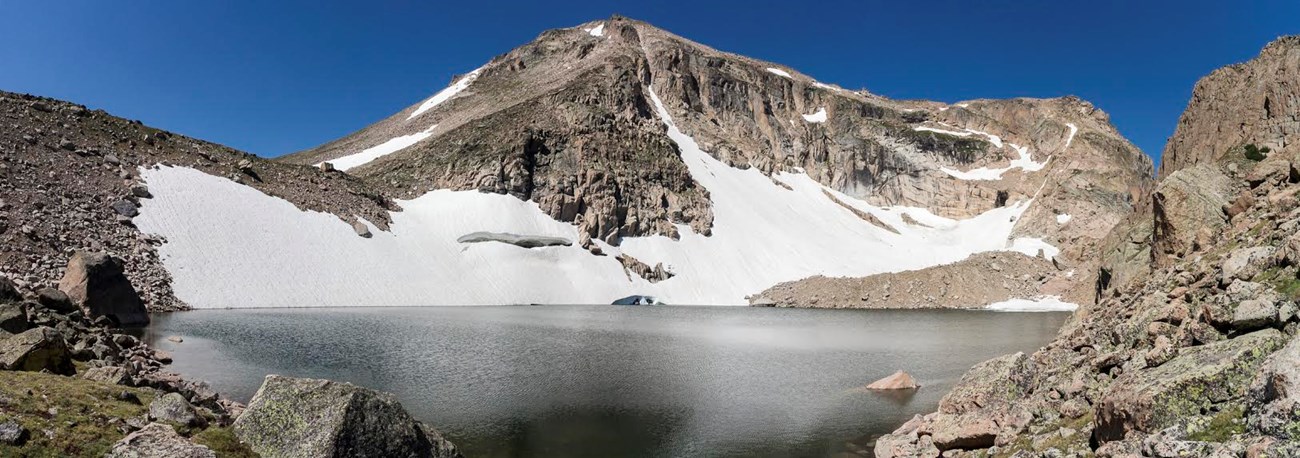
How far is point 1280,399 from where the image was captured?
5746 millimetres

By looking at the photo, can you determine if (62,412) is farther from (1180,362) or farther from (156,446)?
(1180,362)

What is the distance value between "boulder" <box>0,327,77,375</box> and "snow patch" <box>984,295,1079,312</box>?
73.5m

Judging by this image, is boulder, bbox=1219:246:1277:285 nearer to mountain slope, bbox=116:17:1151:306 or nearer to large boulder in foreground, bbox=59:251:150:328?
large boulder in foreground, bbox=59:251:150:328

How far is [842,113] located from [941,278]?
8091cm

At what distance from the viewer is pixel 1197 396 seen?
7.14 metres

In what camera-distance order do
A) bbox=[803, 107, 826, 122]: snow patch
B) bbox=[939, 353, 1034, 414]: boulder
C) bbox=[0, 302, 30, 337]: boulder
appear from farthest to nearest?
bbox=[803, 107, 826, 122]: snow patch < bbox=[0, 302, 30, 337]: boulder < bbox=[939, 353, 1034, 414]: boulder

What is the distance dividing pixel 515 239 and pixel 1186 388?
237 ft

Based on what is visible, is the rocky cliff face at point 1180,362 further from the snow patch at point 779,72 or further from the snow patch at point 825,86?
the snow patch at point 825,86

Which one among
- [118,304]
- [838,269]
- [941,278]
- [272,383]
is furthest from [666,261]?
[272,383]

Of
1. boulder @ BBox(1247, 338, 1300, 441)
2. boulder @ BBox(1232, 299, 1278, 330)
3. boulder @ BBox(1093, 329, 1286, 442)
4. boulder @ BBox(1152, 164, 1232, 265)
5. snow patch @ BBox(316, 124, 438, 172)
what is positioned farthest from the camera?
snow patch @ BBox(316, 124, 438, 172)

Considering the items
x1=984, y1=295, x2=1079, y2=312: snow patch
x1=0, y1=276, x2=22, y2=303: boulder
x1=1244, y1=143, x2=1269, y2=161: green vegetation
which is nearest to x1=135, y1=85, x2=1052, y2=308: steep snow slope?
x1=984, y1=295, x2=1079, y2=312: snow patch

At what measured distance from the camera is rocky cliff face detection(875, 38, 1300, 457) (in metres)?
6.56

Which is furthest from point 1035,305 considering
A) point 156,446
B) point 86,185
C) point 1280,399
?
point 86,185

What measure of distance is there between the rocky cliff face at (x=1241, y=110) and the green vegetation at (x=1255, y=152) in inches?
13.0
